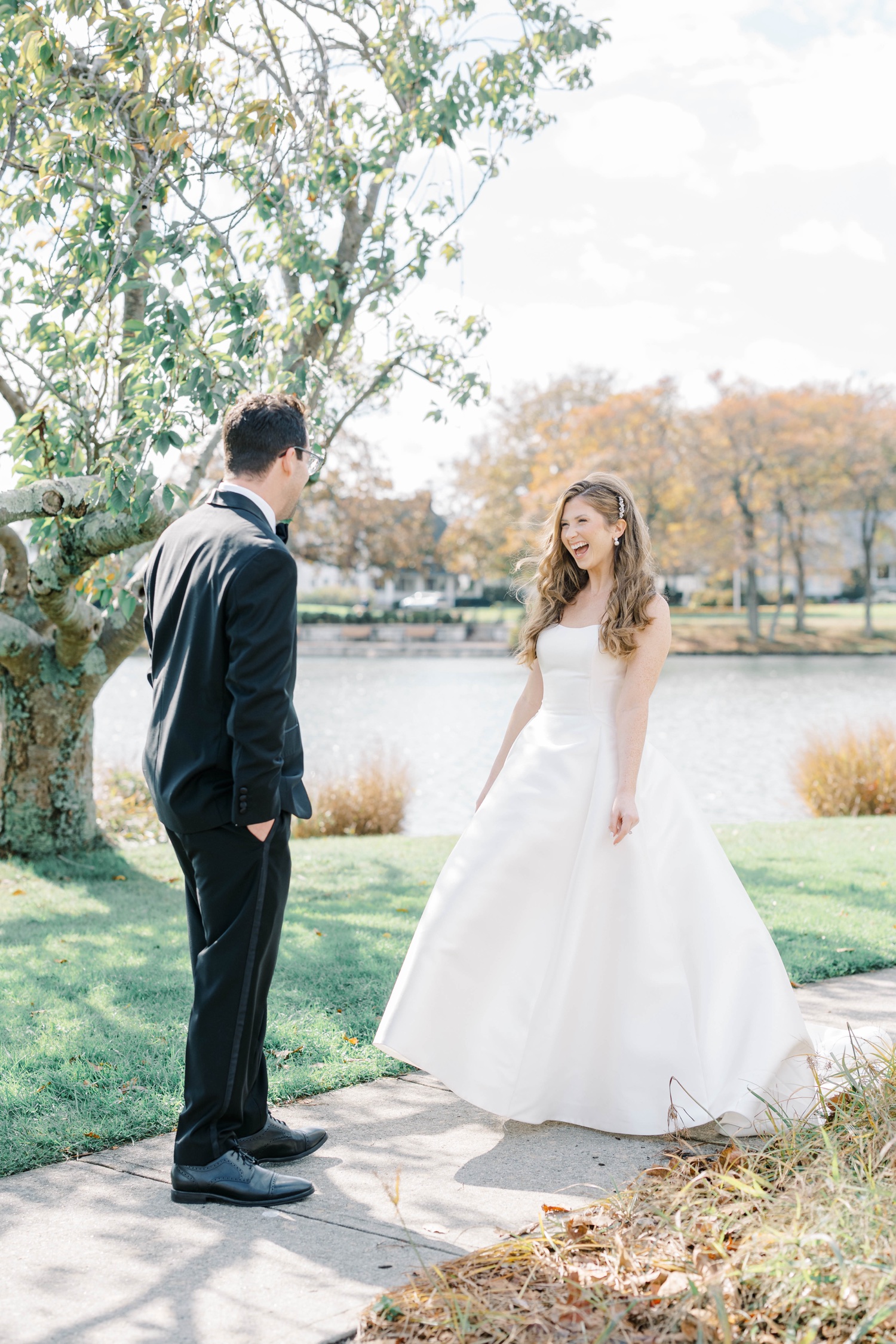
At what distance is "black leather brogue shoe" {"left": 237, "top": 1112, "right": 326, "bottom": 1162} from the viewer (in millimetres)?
3564

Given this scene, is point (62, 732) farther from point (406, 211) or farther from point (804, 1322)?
point (804, 1322)

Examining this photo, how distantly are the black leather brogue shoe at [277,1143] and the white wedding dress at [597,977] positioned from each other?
40 centimetres

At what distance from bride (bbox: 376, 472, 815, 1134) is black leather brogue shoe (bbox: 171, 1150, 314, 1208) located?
0.68 m

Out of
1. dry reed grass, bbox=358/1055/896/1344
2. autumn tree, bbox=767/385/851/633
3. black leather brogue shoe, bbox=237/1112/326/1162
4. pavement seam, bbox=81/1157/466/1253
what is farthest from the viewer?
autumn tree, bbox=767/385/851/633

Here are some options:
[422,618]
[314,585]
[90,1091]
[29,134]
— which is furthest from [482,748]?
[314,585]

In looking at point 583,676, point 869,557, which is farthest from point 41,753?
point 869,557

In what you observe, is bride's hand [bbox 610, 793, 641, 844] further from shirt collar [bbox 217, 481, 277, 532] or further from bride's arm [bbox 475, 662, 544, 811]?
shirt collar [bbox 217, 481, 277, 532]

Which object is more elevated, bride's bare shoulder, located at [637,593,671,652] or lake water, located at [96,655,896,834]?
bride's bare shoulder, located at [637,593,671,652]

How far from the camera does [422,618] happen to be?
208ft

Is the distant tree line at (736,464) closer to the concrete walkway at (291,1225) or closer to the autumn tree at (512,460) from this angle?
the autumn tree at (512,460)

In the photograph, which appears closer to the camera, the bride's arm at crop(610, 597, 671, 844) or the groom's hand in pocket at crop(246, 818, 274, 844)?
the groom's hand in pocket at crop(246, 818, 274, 844)

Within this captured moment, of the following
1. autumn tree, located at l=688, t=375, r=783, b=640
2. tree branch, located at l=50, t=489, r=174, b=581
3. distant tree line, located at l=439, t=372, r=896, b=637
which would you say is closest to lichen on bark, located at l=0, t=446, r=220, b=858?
tree branch, located at l=50, t=489, r=174, b=581

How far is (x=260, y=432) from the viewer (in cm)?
343

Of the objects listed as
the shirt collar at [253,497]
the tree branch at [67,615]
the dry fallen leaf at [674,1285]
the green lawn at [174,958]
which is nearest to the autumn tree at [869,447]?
the green lawn at [174,958]
